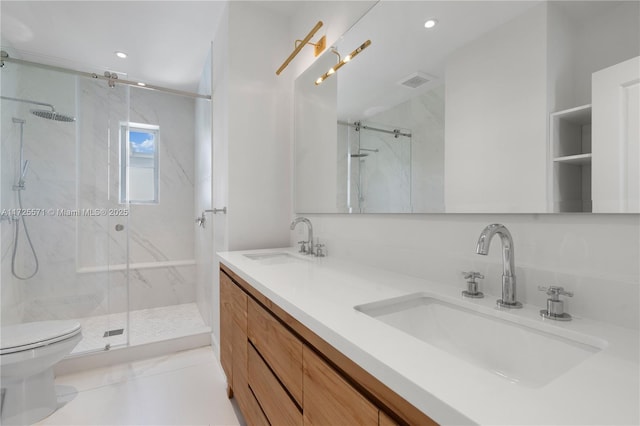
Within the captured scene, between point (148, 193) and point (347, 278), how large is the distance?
3.14 metres

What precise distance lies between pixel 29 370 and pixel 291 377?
1.65m

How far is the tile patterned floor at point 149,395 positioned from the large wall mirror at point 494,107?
141 cm

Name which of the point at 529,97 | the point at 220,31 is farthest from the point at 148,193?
the point at 529,97

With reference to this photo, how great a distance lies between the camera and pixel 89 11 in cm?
201

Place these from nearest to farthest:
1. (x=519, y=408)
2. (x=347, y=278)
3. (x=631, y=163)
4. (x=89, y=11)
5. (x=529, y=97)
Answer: (x=519, y=408), (x=631, y=163), (x=529, y=97), (x=347, y=278), (x=89, y=11)

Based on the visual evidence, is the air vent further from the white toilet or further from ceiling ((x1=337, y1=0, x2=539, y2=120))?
the white toilet

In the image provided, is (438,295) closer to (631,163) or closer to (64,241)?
(631,163)

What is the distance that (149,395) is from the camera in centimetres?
178

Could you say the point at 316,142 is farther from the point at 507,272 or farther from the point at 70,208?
the point at 70,208

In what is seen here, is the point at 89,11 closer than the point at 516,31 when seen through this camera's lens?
No

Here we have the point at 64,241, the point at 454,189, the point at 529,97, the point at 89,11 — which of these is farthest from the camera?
the point at 64,241

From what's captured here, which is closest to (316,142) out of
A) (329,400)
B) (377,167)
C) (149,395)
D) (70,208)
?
(377,167)

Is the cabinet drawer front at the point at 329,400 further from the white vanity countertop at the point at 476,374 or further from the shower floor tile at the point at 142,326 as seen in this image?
the shower floor tile at the point at 142,326

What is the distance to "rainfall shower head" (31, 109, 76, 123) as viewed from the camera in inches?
82.7
